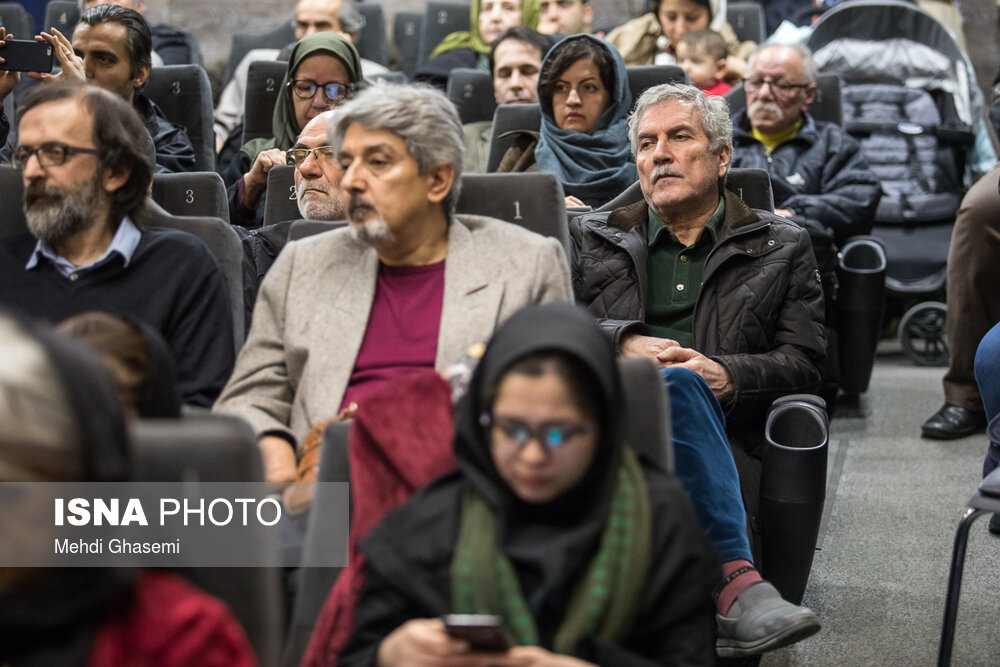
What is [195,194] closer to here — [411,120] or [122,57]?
[411,120]

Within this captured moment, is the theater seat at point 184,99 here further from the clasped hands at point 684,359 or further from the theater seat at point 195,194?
the clasped hands at point 684,359

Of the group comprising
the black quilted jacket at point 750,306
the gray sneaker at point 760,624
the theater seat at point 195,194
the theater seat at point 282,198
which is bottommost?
the gray sneaker at point 760,624

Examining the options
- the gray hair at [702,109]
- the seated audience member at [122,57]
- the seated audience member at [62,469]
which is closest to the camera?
the seated audience member at [62,469]

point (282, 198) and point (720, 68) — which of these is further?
point (720, 68)

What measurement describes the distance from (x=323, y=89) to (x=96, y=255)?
182 centimetres

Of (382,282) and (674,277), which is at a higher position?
(382,282)

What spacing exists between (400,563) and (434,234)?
87cm

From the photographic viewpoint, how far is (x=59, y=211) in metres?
2.15

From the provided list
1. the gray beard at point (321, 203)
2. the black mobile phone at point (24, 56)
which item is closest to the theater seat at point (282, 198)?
the gray beard at point (321, 203)

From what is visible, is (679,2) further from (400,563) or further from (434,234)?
(400,563)

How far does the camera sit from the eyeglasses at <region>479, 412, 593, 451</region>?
1438mm

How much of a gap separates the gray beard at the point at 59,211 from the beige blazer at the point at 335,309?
1.08ft

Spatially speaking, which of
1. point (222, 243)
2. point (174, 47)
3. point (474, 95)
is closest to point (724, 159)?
point (222, 243)

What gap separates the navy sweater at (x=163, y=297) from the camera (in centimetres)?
213
